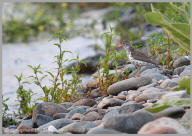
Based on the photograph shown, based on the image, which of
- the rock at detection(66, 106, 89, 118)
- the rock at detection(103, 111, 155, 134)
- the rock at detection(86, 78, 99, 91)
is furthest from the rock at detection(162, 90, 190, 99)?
the rock at detection(86, 78, 99, 91)

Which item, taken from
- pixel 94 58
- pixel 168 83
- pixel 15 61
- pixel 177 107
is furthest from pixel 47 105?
pixel 15 61

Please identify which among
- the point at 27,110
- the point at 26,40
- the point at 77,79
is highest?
the point at 26,40

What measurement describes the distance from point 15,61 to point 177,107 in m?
6.85

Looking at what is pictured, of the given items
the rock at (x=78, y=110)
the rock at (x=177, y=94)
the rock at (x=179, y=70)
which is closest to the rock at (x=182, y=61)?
the rock at (x=179, y=70)

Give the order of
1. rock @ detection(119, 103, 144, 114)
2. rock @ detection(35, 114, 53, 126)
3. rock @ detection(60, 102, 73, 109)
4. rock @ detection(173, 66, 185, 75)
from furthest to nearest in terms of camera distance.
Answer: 1. rock @ detection(173, 66, 185, 75)
2. rock @ detection(60, 102, 73, 109)
3. rock @ detection(35, 114, 53, 126)
4. rock @ detection(119, 103, 144, 114)

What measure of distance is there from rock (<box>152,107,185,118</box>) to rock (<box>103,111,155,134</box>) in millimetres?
132

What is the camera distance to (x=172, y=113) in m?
3.26

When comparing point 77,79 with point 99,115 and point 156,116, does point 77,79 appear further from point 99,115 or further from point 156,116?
point 156,116

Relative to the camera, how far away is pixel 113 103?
14.0ft

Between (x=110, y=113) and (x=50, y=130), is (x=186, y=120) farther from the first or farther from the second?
(x=50, y=130)

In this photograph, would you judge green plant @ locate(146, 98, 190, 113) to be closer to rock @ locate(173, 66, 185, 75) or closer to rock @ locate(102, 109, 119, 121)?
rock @ locate(102, 109, 119, 121)

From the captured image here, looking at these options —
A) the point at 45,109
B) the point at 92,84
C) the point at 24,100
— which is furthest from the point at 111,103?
the point at 92,84

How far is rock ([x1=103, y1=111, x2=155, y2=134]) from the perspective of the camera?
10.1 ft

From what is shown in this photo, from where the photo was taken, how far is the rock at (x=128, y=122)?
309 centimetres
